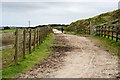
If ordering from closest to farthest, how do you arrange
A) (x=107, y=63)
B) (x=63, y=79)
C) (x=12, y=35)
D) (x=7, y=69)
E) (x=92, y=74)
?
1. (x=63, y=79)
2. (x=92, y=74)
3. (x=7, y=69)
4. (x=12, y=35)
5. (x=107, y=63)

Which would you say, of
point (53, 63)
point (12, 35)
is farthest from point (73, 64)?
point (12, 35)

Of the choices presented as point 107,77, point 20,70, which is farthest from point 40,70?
point 107,77

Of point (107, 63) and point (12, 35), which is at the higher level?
point (12, 35)

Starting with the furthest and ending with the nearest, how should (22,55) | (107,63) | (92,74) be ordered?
(22,55) → (107,63) → (92,74)

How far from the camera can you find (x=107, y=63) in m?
14.2

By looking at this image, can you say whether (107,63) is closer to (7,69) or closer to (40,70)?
(40,70)

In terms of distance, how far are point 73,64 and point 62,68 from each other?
1.18 m

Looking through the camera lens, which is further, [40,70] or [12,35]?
[12,35]

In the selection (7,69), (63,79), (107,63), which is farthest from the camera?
(107,63)

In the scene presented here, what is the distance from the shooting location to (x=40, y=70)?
12367 mm

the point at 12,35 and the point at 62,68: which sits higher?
the point at 12,35

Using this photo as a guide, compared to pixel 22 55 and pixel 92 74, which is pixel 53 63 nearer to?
pixel 22 55

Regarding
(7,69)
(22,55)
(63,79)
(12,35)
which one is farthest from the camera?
(22,55)

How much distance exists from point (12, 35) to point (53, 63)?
2.33 m
